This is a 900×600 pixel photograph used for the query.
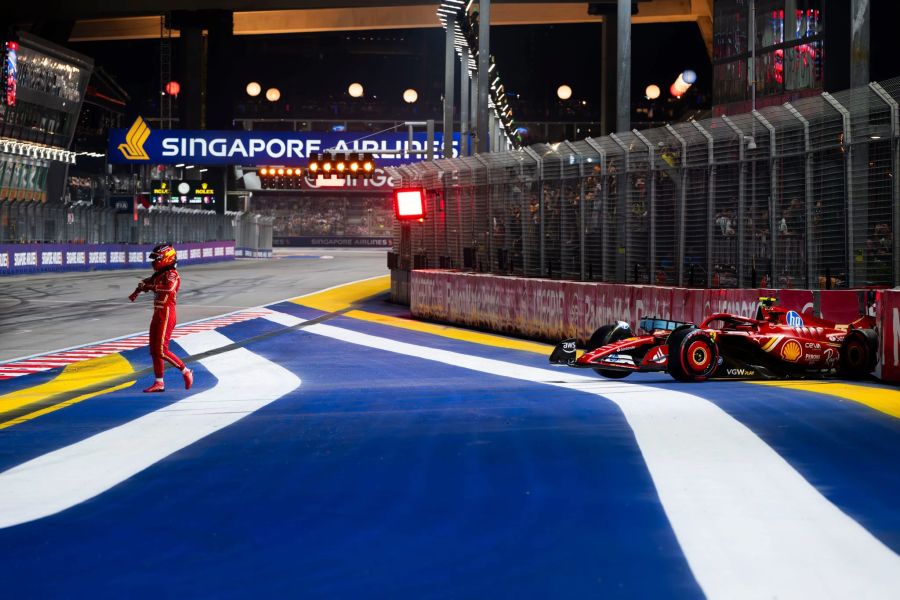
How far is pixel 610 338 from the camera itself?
13.6 m

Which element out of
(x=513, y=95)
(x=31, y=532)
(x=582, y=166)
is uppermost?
(x=513, y=95)

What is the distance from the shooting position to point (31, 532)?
621 cm

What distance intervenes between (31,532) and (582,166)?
14.9 meters

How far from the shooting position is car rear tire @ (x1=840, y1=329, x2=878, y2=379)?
A: 42.2 ft

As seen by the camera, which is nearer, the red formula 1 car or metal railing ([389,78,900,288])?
the red formula 1 car

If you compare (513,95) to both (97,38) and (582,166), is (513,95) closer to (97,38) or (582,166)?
(97,38)

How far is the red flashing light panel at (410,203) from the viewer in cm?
2706

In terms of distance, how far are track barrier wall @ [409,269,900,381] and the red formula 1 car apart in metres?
0.35

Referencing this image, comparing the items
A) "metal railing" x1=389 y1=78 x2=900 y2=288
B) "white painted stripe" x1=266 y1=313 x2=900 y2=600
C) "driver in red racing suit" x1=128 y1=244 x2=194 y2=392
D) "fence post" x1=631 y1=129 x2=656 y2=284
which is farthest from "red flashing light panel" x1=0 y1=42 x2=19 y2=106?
"white painted stripe" x1=266 y1=313 x2=900 y2=600

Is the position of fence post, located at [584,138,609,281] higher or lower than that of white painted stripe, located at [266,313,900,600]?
higher

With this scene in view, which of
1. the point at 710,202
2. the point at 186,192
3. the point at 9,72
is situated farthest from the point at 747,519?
the point at 186,192

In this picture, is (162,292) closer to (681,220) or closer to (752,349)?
(752,349)

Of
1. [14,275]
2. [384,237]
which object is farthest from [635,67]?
[14,275]

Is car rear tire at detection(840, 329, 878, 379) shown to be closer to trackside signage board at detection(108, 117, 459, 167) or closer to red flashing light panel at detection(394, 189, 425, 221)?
red flashing light panel at detection(394, 189, 425, 221)
